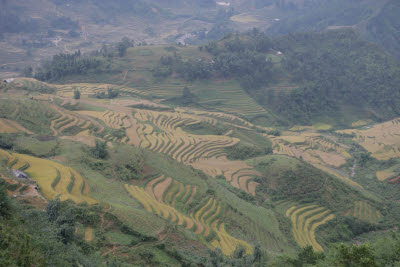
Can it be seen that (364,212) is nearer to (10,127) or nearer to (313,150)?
(313,150)

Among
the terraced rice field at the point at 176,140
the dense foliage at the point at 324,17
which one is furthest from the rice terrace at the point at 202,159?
the dense foliage at the point at 324,17

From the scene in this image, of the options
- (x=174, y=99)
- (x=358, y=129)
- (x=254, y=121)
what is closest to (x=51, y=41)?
(x=174, y=99)

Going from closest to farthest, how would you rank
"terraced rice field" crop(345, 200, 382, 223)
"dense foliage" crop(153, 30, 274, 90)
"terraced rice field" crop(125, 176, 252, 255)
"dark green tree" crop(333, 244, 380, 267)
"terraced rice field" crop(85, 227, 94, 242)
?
"dark green tree" crop(333, 244, 380, 267), "terraced rice field" crop(85, 227, 94, 242), "terraced rice field" crop(125, 176, 252, 255), "terraced rice field" crop(345, 200, 382, 223), "dense foliage" crop(153, 30, 274, 90)

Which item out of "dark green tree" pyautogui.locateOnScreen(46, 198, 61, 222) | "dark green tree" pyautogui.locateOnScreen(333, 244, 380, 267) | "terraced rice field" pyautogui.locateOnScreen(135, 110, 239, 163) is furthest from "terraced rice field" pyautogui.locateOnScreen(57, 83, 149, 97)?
A: "dark green tree" pyautogui.locateOnScreen(333, 244, 380, 267)

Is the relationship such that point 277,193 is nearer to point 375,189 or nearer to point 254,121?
point 375,189

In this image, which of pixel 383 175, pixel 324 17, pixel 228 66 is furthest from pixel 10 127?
pixel 324 17

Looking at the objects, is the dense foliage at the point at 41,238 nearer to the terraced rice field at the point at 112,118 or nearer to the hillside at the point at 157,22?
the terraced rice field at the point at 112,118

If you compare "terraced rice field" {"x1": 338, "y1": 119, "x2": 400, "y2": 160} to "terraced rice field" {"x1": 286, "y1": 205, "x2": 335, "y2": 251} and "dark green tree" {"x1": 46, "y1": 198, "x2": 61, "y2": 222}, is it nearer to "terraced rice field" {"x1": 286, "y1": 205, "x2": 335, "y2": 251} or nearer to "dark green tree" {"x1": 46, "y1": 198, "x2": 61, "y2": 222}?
"terraced rice field" {"x1": 286, "y1": 205, "x2": 335, "y2": 251}
